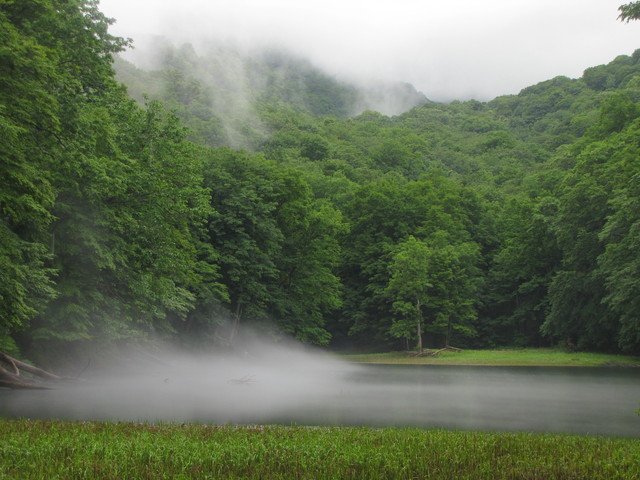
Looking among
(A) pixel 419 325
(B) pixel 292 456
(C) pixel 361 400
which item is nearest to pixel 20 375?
(C) pixel 361 400

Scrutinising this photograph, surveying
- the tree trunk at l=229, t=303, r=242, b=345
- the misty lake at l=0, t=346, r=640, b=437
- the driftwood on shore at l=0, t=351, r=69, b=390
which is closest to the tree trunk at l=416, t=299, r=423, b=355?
the misty lake at l=0, t=346, r=640, b=437

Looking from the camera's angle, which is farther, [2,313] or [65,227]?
[65,227]

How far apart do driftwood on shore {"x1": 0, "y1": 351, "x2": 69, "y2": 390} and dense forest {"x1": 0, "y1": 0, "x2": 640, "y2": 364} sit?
1.16 metres

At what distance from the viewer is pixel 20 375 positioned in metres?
21.5

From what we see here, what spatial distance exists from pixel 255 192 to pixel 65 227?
71.8ft

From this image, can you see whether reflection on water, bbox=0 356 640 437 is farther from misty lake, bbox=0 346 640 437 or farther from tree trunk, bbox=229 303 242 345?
tree trunk, bbox=229 303 242 345

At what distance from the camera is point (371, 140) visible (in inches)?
3944

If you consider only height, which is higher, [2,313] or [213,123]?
[213,123]

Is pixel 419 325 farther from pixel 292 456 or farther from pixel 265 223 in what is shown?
pixel 292 456

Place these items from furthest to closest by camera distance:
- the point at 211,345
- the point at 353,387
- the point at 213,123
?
the point at 213,123, the point at 211,345, the point at 353,387

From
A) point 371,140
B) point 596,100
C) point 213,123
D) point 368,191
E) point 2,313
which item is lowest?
point 2,313

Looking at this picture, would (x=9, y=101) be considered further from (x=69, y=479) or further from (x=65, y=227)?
(x=69, y=479)

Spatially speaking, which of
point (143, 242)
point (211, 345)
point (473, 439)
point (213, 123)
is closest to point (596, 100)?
point (213, 123)

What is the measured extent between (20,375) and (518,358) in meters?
35.2
